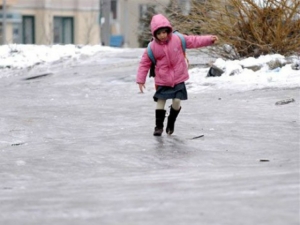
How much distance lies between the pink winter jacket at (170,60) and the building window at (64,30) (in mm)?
48234

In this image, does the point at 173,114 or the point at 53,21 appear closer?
the point at 173,114

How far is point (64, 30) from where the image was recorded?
5875 centimetres

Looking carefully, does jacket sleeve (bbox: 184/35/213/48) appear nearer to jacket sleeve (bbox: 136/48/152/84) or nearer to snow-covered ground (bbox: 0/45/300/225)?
jacket sleeve (bbox: 136/48/152/84)

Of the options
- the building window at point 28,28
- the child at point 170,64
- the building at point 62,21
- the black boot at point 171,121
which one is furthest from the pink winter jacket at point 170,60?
the building window at point 28,28

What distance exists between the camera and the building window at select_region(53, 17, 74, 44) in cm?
5828

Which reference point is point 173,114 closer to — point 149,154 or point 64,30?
point 149,154

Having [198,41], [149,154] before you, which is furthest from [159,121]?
[149,154]

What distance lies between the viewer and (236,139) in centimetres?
1013

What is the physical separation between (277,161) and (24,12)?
4844cm

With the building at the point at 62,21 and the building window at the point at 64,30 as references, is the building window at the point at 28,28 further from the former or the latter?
the building window at the point at 64,30

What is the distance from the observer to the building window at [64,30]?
58281 millimetres

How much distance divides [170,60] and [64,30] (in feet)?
161

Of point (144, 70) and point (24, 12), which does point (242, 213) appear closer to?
point (144, 70)

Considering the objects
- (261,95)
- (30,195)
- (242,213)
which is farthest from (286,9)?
(242,213)
